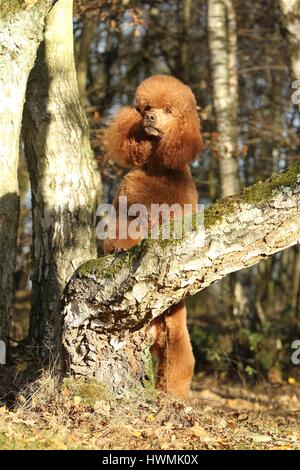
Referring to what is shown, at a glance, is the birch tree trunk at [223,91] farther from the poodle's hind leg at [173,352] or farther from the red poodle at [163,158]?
the poodle's hind leg at [173,352]

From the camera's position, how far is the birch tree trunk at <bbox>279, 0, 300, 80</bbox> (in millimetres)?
7738

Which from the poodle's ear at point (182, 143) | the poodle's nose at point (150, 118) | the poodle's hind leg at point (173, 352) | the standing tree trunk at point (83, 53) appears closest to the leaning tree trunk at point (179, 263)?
the poodle's hind leg at point (173, 352)

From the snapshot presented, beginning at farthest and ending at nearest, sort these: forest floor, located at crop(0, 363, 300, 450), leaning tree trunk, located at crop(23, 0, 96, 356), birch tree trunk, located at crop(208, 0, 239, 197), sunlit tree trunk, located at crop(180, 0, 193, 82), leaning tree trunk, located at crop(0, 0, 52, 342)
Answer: sunlit tree trunk, located at crop(180, 0, 193, 82) < birch tree trunk, located at crop(208, 0, 239, 197) < leaning tree trunk, located at crop(23, 0, 96, 356) < leaning tree trunk, located at crop(0, 0, 52, 342) < forest floor, located at crop(0, 363, 300, 450)

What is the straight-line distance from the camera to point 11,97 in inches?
235

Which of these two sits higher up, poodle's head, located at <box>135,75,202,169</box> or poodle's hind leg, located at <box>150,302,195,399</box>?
poodle's head, located at <box>135,75,202,169</box>

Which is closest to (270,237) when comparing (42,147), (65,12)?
(42,147)

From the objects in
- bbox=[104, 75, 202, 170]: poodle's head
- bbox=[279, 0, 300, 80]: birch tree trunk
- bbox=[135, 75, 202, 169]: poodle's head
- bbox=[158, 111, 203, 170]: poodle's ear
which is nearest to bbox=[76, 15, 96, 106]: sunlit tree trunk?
bbox=[279, 0, 300, 80]: birch tree trunk

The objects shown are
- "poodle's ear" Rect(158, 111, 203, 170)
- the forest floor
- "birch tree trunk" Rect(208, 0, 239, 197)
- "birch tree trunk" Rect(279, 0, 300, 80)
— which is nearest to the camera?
the forest floor

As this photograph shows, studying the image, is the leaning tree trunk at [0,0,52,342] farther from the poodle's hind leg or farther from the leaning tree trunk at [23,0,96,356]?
the poodle's hind leg

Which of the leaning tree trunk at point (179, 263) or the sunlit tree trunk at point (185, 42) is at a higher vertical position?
the sunlit tree trunk at point (185, 42)

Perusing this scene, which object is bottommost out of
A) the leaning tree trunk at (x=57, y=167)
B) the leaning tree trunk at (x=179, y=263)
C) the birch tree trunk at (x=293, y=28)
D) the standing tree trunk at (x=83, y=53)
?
the leaning tree trunk at (x=179, y=263)

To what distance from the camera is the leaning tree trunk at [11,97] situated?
5781 mm

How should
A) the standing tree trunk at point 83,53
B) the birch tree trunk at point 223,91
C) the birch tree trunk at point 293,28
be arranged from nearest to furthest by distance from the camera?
the birch tree trunk at point 293,28, the birch tree trunk at point 223,91, the standing tree trunk at point 83,53

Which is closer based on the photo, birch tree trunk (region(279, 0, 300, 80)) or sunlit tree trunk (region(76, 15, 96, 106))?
birch tree trunk (region(279, 0, 300, 80))
